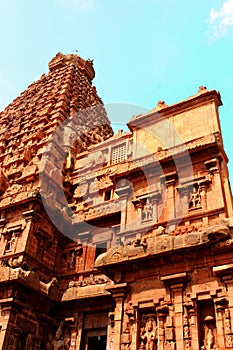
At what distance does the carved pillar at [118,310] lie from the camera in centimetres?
1482

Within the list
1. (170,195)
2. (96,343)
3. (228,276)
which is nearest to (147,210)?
(170,195)

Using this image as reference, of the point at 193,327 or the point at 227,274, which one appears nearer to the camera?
the point at 193,327

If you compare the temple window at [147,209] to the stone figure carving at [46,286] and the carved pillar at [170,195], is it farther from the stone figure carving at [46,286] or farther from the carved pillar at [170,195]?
the stone figure carving at [46,286]

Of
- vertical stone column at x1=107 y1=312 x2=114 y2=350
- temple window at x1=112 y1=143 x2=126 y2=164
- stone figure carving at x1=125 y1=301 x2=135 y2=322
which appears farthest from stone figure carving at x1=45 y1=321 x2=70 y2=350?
temple window at x1=112 y1=143 x2=126 y2=164

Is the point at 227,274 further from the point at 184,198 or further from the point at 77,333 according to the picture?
the point at 77,333

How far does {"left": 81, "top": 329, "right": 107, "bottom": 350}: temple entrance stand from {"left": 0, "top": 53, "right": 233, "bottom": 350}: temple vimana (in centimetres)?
6

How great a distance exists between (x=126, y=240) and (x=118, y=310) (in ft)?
15.9

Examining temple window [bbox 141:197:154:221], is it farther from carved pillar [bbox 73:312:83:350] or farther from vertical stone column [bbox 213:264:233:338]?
carved pillar [bbox 73:312:83:350]

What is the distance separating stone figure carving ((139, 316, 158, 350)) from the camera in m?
14.2

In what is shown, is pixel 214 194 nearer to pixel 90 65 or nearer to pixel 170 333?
pixel 170 333

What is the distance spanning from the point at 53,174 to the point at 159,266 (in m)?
16.1

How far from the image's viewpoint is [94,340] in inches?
809

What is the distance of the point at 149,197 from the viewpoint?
68.1ft

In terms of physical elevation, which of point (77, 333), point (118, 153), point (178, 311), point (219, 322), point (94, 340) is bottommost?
point (219, 322)
